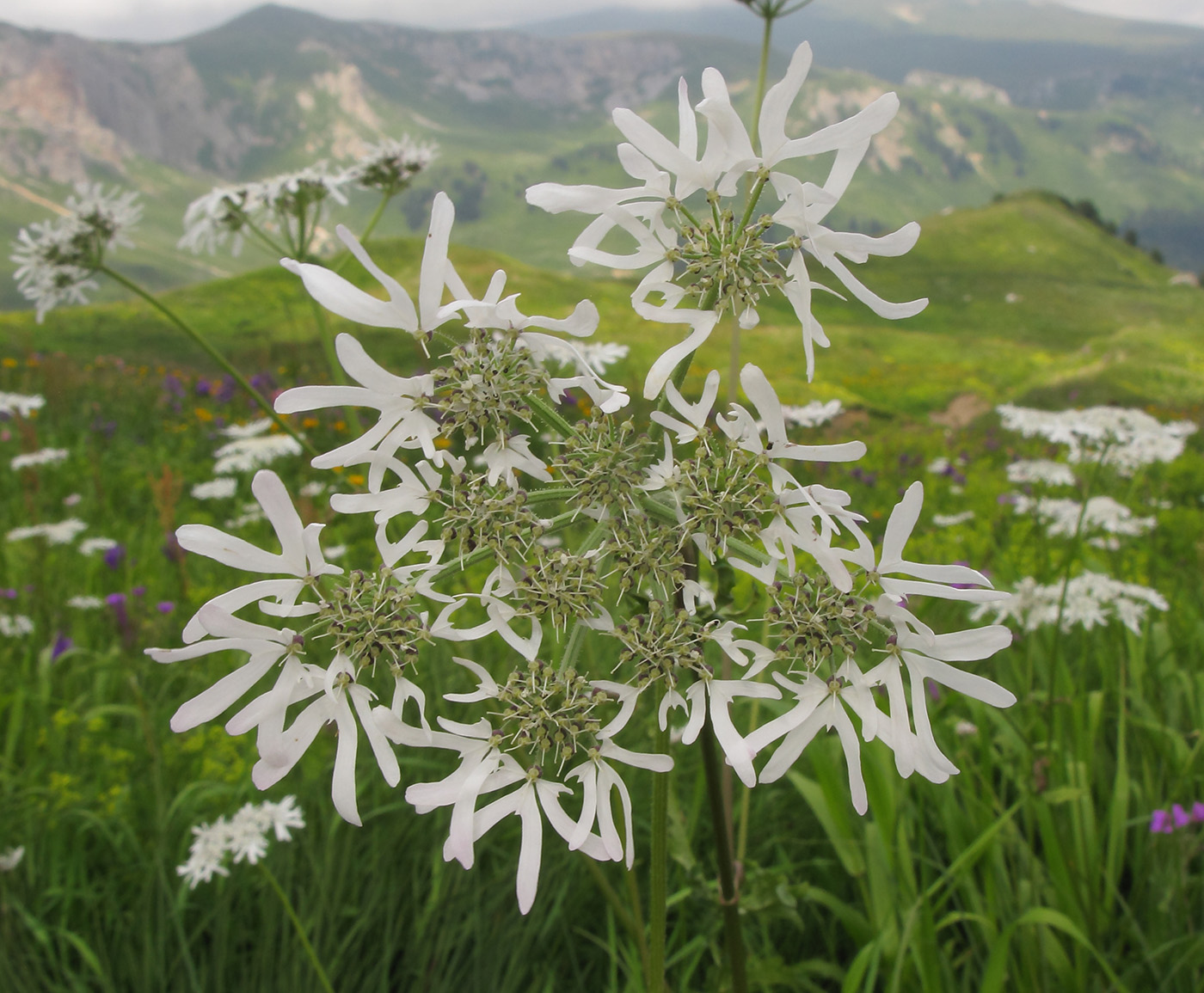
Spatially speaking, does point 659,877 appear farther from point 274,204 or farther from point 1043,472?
point 1043,472

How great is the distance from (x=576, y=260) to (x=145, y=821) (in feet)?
11.0

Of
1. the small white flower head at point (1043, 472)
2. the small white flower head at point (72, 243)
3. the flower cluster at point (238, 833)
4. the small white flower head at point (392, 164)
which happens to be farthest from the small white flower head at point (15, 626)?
the small white flower head at point (1043, 472)

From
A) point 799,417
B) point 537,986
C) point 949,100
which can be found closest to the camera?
point 537,986

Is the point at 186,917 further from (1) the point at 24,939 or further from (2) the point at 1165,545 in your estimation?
(2) the point at 1165,545

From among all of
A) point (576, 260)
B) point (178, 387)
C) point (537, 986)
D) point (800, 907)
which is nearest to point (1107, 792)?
point (800, 907)

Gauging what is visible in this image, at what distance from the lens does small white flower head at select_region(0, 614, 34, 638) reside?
14.1 ft

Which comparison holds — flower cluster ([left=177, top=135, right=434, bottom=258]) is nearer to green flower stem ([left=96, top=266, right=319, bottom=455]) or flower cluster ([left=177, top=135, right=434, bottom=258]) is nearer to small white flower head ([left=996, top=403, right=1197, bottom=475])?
green flower stem ([left=96, top=266, right=319, bottom=455])

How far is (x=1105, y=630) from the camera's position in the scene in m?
4.20

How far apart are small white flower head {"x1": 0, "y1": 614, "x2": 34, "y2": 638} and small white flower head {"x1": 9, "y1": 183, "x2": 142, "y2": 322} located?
1837 millimetres

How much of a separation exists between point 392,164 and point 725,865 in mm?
3806

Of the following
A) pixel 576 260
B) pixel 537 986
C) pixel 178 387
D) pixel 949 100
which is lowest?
pixel 178 387

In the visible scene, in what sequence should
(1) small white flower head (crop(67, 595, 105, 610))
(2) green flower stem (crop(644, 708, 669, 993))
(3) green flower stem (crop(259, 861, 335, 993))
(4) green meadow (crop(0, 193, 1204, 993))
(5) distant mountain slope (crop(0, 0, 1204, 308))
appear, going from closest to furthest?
(2) green flower stem (crop(644, 708, 669, 993)) → (3) green flower stem (crop(259, 861, 335, 993)) → (4) green meadow (crop(0, 193, 1204, 993)) → (1) small white flower head (crop(67, 595, 105, 610)) → (5) distant mountain slope (crop(0, 0, 1204, 308))

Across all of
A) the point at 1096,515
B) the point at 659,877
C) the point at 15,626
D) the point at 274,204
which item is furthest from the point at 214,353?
the point at 1096,515

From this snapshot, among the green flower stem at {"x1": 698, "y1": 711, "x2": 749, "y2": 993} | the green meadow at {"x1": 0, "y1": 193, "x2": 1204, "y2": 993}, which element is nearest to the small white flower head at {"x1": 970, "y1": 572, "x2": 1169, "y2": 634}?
the green meadow at {"x1": 0, "y1": 193, "x2": 1204, "y2": 993}
